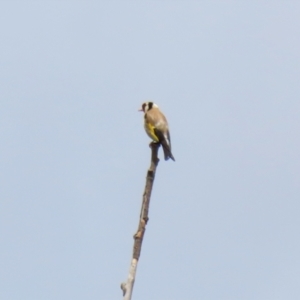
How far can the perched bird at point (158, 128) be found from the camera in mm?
9844

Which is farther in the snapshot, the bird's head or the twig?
the bird's head

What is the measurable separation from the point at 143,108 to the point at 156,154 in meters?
7.36

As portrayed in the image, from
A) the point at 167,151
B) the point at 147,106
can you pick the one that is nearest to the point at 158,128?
the point at 167,151

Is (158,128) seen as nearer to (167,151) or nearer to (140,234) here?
(167,151)

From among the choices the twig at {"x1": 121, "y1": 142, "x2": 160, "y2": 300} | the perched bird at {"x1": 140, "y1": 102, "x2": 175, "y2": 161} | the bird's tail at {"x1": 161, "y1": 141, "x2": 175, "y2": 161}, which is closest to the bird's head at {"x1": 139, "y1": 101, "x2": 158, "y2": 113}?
the perched bird at {"x1": 140, "y1": 102, "x2": 175, "y2": 161}

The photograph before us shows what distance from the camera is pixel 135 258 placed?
4730mm

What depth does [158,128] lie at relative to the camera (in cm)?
1054

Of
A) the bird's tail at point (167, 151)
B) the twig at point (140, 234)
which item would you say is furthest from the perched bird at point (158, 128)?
the twig at point (140, 234)

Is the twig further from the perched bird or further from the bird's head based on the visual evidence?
the bird's head

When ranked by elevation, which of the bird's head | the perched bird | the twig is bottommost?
the twig

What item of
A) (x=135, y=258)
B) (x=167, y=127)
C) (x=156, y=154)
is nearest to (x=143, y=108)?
(x=167, y=127)

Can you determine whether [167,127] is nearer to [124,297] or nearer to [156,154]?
[156,154]

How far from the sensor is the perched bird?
9.84m

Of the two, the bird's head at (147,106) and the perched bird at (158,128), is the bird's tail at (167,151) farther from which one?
the bird's head at (147,106)
